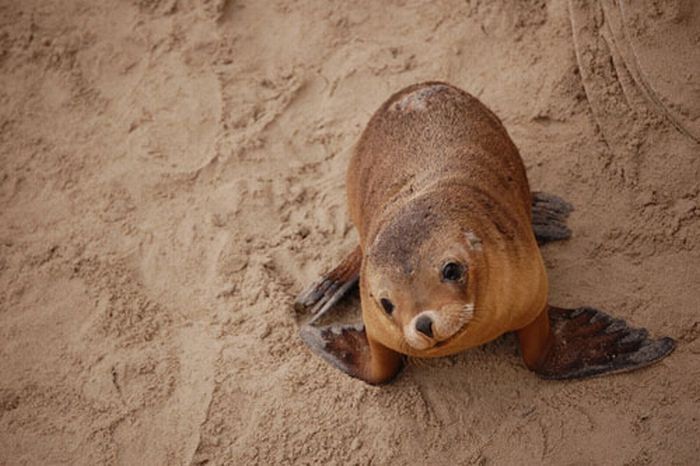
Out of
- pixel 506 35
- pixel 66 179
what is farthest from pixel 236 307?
pixel 506 35

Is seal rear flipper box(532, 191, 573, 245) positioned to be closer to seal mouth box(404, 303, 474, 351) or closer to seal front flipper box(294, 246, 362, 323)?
seal front flipper box(294, 246, 362, 323)

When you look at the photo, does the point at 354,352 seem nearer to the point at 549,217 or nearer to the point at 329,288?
the point at 329,288

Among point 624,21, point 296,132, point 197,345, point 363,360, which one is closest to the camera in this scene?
point 363,360

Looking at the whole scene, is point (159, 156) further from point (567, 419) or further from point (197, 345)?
point (567, 419)

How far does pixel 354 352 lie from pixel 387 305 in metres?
0.86

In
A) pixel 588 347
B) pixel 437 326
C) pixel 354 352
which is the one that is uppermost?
pixel 437 326

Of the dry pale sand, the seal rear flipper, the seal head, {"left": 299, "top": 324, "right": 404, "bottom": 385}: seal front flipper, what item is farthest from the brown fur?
the dry pale sand

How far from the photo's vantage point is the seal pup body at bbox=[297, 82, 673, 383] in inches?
109

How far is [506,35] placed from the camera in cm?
480

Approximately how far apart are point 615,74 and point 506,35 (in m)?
0.78

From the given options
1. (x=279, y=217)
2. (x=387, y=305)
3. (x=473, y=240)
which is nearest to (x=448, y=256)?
(x=473, y=240)

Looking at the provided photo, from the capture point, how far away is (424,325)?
8.68 feet

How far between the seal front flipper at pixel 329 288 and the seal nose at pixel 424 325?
1260 millimetres

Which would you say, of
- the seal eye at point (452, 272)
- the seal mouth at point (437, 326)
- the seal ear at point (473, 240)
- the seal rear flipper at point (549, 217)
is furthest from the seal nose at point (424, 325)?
the seal rear flipper at point (549, 217)
